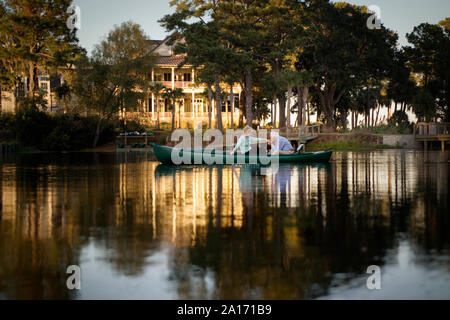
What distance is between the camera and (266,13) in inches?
2437

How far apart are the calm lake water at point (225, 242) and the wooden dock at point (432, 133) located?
39752 millimetres

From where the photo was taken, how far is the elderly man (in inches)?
1254

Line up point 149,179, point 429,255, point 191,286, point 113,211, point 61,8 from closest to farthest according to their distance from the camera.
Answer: point 191,286 < point 429,255 < point 113,211 < point 149,179 < point 61,8

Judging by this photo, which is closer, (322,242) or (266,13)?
(322,242)

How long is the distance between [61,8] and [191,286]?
A: 5914 centimetres

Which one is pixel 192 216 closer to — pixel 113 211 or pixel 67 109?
pixel 113 211

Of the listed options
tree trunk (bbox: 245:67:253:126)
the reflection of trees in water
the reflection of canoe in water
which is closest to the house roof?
tree trunk (bbox: 245:67:253:126)

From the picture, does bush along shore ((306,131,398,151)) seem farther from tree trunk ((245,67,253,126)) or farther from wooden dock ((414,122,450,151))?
tree trunk ((245,67,253,126))

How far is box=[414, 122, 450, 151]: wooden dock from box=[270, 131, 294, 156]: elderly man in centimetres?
2754

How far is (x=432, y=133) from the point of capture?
6044cm

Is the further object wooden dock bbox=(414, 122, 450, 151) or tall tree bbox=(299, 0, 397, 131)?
tall tree bbox=(299, 0, 397, 131)
